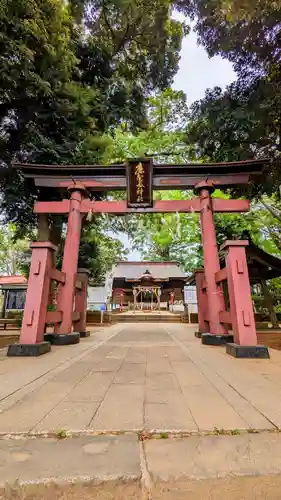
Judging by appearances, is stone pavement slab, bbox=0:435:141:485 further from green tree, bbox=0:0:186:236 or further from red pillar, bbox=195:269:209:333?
green tree, bbox=0:0:186:236

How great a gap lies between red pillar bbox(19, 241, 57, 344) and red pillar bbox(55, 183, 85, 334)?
2.46 feet

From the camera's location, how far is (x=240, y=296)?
Answer: 3.21 metres

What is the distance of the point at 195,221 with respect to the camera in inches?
438

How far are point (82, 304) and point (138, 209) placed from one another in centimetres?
229

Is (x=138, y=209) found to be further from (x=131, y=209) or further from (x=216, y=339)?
(x=216, y=339)

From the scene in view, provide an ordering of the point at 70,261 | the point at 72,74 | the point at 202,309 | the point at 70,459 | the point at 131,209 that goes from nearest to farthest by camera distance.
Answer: the point at 70,459 < the point at 70,261 < the point at 131,209 < the point at 202,309 < the point at 72,74

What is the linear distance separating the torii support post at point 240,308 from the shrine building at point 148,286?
14978 mm

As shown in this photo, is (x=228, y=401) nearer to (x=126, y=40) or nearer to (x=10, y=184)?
(x=10, y=184)

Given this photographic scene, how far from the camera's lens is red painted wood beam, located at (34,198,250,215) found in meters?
4.64

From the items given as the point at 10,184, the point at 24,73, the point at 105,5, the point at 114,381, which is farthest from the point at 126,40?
the point at 114,381

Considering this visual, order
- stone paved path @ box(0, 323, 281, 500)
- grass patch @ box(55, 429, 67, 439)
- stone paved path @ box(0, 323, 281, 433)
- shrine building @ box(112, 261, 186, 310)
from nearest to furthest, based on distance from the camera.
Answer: stone paved path @ box(0, 323, 281, 500)
grass patch @ box(55, 429, 67, 439)
stone paved path @ box(0, 323, 281, 433)
shrine building @ box(112, 261, 186, 310)

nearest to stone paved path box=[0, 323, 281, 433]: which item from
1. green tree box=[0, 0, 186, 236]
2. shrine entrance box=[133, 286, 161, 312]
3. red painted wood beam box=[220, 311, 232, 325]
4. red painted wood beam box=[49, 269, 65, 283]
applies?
red painted wood beam box=[220, 311, 232, 325]

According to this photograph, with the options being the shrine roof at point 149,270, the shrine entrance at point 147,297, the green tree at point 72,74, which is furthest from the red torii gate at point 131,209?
the shrine roof at point 149,270

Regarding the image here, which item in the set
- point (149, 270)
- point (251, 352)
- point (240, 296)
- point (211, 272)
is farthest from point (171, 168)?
point (149, 270)
